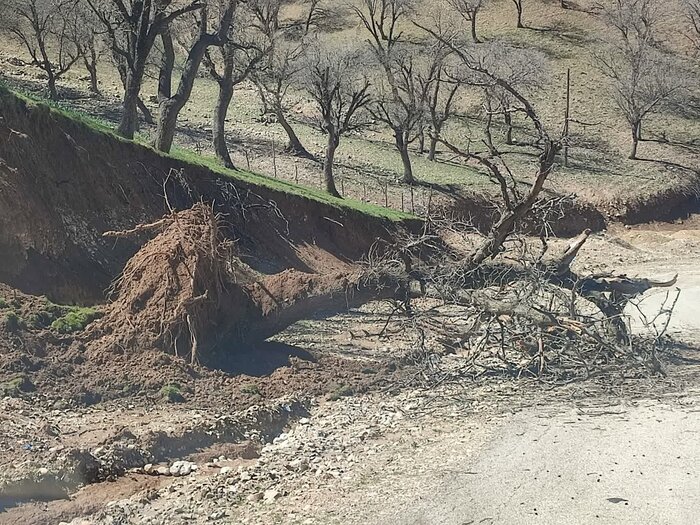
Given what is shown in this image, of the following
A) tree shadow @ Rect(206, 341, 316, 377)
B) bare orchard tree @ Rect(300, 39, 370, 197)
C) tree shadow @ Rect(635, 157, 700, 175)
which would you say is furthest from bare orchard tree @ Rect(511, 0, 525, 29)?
tree shadow @ Rect(206, 341, 316, 377)

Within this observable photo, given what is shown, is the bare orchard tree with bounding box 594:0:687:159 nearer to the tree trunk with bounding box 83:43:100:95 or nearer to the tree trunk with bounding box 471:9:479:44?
the tree trunk with bounding box 471:9:479:44

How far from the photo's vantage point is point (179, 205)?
2020 centimetres

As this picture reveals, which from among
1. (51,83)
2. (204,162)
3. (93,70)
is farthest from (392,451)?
(93,70)

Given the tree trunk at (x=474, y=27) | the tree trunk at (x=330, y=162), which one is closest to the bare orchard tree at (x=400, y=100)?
the tree trunk at (x=330, y=162)

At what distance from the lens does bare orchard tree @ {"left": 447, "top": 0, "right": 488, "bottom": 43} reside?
56500mm

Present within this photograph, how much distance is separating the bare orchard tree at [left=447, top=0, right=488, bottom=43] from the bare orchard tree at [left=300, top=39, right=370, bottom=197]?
485 inches

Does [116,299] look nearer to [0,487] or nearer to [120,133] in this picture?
[0,487]

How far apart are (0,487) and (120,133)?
12.6 m

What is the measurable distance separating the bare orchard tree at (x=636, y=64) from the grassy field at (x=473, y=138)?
1.08 m

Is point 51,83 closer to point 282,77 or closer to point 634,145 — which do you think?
point 282,77

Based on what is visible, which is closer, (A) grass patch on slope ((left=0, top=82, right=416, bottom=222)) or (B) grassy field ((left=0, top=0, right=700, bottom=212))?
(A) grass patch on slope ((left=0, top=82, right=416, bottom=222))

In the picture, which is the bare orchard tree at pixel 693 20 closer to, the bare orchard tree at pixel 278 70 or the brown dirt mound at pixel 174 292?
the bare orchard tree at pixel 278 70

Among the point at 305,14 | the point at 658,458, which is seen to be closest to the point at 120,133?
the point at 658,458

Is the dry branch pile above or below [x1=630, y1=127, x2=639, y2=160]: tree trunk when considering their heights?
below
